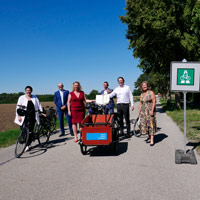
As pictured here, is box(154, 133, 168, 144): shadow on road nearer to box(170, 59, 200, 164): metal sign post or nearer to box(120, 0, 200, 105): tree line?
box(170, 59, 200, 164): metal sign post

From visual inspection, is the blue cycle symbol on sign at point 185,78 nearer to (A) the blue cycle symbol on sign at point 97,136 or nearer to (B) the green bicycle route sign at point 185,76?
(B) the green bicycle route sign at point 185,76

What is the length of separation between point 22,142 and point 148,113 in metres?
3.64

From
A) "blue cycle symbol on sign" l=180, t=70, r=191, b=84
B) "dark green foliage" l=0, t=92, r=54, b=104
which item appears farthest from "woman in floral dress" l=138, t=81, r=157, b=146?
"dark green foliage" l=0, t=92, r=54, b=104

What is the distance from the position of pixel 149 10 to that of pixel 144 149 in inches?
540

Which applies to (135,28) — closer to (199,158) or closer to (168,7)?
(168,7)

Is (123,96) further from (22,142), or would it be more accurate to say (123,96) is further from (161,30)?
(161,30)

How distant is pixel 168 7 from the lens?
1703cm

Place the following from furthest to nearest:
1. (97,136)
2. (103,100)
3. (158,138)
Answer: (158,138) → (103,100) → (97,136)

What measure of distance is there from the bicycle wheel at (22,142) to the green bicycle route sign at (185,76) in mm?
3886

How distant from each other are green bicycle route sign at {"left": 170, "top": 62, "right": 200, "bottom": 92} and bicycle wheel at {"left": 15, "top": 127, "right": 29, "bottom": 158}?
3.89 meters

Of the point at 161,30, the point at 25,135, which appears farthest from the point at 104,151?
the point at 161,30

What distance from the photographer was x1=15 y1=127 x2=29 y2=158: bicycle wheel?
5367mm

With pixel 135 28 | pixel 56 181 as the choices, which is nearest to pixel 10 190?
pixel 56 181

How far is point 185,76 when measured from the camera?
16.0ft
